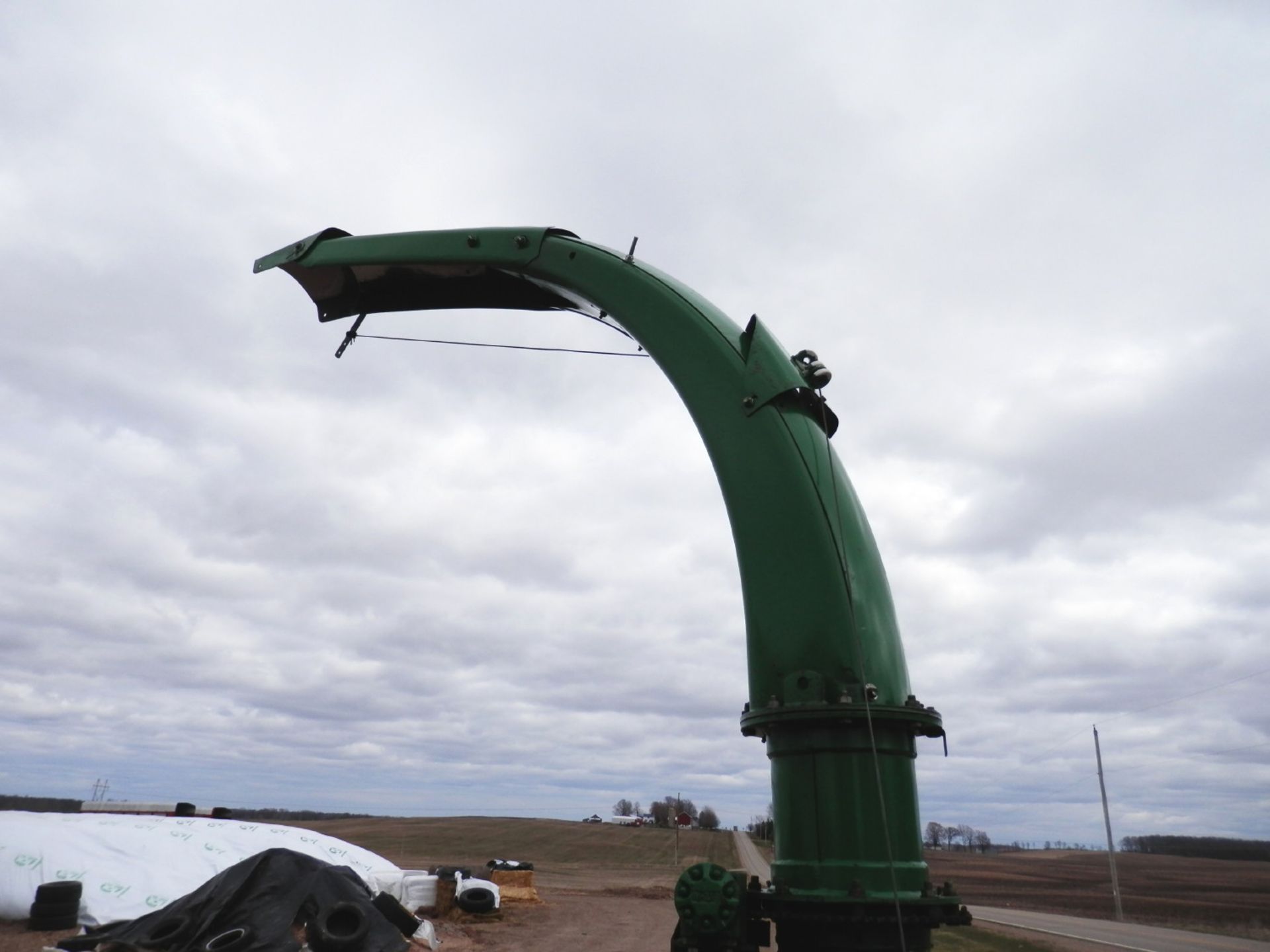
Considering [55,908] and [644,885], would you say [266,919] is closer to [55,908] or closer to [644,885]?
[55,908]

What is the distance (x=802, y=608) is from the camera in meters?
3.61

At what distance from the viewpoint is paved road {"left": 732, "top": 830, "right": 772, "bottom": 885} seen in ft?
153

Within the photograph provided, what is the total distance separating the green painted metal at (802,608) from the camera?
3.33m

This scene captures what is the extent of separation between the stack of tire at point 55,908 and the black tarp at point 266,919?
1.38 m

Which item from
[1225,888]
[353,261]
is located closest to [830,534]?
[353,261]

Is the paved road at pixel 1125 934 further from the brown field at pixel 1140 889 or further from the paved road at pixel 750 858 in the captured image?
the paved road at pixel 750 858

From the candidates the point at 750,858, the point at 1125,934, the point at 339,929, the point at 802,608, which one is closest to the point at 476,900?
the point at 339,929

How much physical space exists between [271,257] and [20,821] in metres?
14.4

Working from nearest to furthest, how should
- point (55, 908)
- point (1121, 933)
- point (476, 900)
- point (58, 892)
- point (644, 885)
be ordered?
1. point (55, 908)
2. point (58, 892)
3. point (476, 900)
4. point (1121, 933)
5. point (644, 885)

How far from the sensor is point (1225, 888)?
58.7m

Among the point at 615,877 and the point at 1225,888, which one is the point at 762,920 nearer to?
the point at 615,877

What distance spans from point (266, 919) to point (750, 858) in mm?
52331

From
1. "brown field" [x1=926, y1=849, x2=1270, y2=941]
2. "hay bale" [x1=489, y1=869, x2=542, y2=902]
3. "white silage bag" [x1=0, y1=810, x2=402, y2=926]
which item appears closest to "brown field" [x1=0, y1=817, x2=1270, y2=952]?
"brown field" [x1=926, y1=849, x2=1270, y2=941]

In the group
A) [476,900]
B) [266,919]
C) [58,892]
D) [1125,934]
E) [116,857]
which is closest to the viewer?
[266,919]
